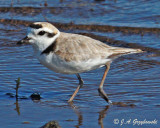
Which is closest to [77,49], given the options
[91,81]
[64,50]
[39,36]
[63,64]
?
[64,50]

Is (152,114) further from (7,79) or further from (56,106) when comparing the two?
(7,79)

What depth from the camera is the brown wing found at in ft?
19.7

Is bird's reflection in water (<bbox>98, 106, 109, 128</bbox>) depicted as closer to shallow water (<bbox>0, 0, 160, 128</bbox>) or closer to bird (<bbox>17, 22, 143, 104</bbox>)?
shallow water (<bbox>0, 0, 160, 128</bbox>)

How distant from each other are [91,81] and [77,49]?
142 cm

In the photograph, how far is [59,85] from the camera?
284 inches

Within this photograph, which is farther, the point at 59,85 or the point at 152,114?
the point at 59,85

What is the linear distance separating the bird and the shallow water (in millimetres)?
483

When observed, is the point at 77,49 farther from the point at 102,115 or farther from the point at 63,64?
the point at 102,115

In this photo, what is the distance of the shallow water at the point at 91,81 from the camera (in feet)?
19.0

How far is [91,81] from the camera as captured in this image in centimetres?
744

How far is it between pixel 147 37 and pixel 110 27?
1471mm

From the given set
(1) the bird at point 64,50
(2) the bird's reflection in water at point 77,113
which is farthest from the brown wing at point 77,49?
(2) the bird's reflection in water at point 77,113

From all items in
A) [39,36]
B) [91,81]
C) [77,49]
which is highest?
[39,36]

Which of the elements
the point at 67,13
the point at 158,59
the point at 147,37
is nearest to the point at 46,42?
the point at 158,59
